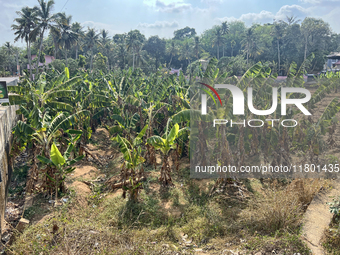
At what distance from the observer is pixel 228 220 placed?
8047mm

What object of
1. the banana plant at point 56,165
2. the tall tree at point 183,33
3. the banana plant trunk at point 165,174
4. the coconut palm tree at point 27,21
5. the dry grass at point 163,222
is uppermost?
the tall tree at point 183,33

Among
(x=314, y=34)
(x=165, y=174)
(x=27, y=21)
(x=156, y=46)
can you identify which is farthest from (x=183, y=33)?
(x=165, y=174)

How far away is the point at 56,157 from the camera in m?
8.09

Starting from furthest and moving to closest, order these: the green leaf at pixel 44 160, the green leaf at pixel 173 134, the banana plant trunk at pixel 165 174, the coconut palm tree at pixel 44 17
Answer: the coconut palm tree at pixel 44 17
the banana plant trunk at pixel 165 174
the green leaf at pixel 173 134
the green leaf at pixel 44 160

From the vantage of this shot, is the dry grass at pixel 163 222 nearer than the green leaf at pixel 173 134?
Yes

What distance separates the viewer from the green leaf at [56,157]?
7.98m

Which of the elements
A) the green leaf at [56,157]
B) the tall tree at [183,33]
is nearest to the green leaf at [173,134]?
the green leaf at [56,157]

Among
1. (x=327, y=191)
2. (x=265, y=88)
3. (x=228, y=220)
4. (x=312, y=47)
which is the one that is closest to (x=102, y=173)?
(x=228, y=220)

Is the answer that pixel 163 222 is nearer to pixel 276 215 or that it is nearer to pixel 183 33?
pixel 276 215

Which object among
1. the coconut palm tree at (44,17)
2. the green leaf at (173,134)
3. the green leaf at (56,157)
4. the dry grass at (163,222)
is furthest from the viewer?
the coconut palm tree at (44,17)

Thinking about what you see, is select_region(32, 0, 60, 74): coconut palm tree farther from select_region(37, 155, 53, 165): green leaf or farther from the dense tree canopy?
select_region(37, 155, 53, 165): green leaf

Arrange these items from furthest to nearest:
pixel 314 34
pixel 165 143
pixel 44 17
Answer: pixel 314 34, pixel 44 17, pixel 165 143

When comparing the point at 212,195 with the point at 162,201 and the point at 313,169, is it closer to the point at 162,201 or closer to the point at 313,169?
the point at 162,201

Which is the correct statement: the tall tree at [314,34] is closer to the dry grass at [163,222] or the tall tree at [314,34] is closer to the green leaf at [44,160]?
the dry grass at [163,222]
